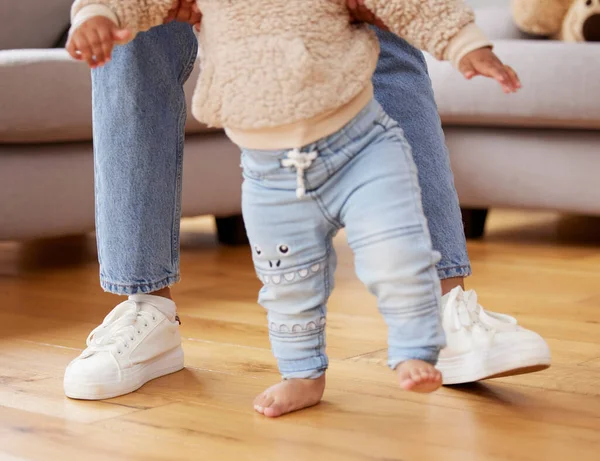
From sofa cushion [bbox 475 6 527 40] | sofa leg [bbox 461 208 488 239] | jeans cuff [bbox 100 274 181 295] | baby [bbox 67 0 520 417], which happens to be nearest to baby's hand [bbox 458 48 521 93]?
baby [bbox 67 0 520 417]

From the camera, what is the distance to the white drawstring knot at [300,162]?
90cm

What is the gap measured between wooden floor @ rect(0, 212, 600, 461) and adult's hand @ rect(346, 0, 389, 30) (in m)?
0.38

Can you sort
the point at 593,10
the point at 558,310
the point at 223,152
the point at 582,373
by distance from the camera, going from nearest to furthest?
the point at 582,373 < the point at 558,310 < the point at 223,152 < the point at 593,10

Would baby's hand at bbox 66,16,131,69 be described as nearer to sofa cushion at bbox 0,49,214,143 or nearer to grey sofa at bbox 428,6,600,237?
sofa cushion at bbox 0,49,214,143

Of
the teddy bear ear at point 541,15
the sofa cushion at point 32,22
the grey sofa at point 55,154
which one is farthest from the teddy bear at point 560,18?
the sofa cushion at point 32,22

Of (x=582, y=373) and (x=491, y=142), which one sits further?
(x=491, y=142)

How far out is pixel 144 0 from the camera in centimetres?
93

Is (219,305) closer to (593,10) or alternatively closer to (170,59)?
(170,59)

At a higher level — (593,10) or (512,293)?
(593,10)

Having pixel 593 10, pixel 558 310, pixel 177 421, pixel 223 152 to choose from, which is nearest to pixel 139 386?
pixel 177 421

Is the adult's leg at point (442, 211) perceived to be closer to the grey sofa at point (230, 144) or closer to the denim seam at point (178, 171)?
the denim seam at point (178, 171)

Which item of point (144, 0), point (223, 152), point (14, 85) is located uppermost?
point (144, 0)

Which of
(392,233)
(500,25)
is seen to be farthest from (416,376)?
(500,25)

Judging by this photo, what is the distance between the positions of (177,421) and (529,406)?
0.35m
